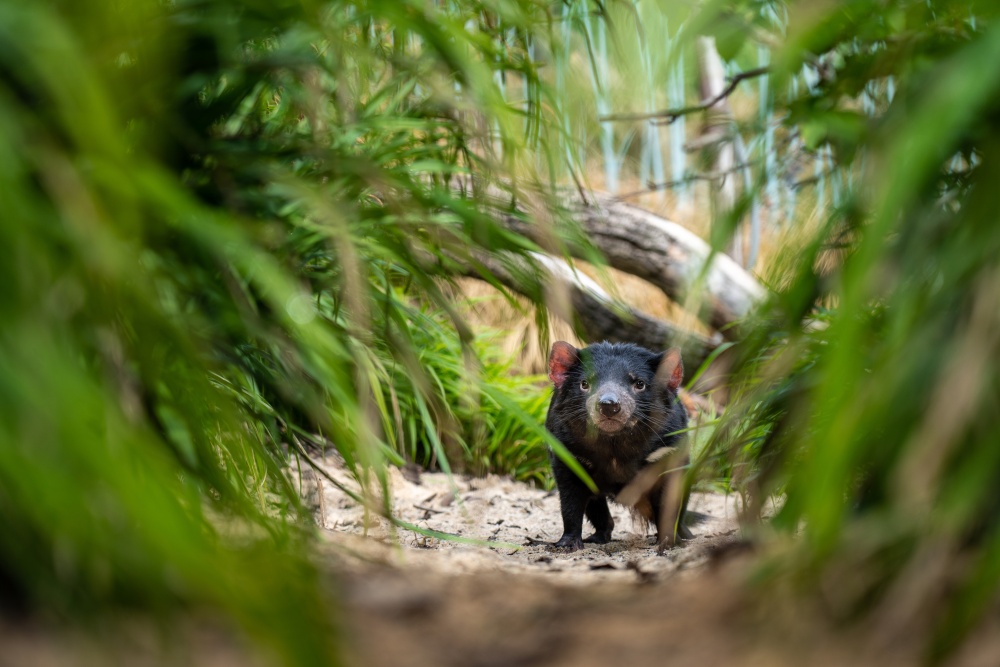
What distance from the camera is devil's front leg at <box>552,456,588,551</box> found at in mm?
3648

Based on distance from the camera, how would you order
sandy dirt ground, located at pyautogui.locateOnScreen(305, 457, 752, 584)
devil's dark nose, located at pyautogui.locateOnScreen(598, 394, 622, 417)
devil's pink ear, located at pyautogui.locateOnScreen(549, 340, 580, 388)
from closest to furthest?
sandy dirt ground, located at pyautogui.locateOnScreen(305, 457, 752, 584)
devil's dark nose, located at pyautogui.locateOnScreen(598, 394, 622, 417)
devil's pink ear, located at pyautogui.locateOnScreen(549, 340, 580, 388)

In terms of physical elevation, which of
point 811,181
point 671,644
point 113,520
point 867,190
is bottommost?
point 671,644

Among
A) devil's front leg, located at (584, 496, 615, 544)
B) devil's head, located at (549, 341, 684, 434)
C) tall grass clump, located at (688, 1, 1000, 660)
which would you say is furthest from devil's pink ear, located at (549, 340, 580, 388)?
tall grass clump, located at (688, 1, 1000, 660)

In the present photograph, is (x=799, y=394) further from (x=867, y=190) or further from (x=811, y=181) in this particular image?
(x=811, y=181)

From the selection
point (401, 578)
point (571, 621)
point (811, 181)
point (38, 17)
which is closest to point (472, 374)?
point (401, 578)

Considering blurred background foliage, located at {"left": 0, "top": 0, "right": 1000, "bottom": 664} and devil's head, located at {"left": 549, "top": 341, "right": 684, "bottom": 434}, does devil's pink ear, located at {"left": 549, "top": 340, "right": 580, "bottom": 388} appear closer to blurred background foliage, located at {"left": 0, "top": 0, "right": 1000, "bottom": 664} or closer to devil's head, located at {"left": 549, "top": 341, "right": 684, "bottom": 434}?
devil's head, located at {"left": 549, "top": 341, "right": 684, "bottom": 434}

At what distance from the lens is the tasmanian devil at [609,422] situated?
3662 millimetres

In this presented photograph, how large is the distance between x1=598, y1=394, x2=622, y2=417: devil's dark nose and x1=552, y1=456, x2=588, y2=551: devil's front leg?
1.10 ft

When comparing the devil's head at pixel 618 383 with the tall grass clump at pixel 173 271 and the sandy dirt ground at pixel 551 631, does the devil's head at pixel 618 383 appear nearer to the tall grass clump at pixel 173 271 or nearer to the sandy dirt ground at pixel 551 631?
the tall grass clump at pixel 173 271

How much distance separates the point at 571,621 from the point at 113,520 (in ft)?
2.05

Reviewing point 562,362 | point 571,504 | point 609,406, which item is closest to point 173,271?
point 609,406

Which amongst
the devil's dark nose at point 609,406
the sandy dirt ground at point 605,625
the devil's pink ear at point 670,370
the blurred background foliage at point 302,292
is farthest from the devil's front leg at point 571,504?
the sandy dirt ground at point 605,625

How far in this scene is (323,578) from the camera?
1.41m

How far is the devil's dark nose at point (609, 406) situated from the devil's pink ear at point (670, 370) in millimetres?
292
